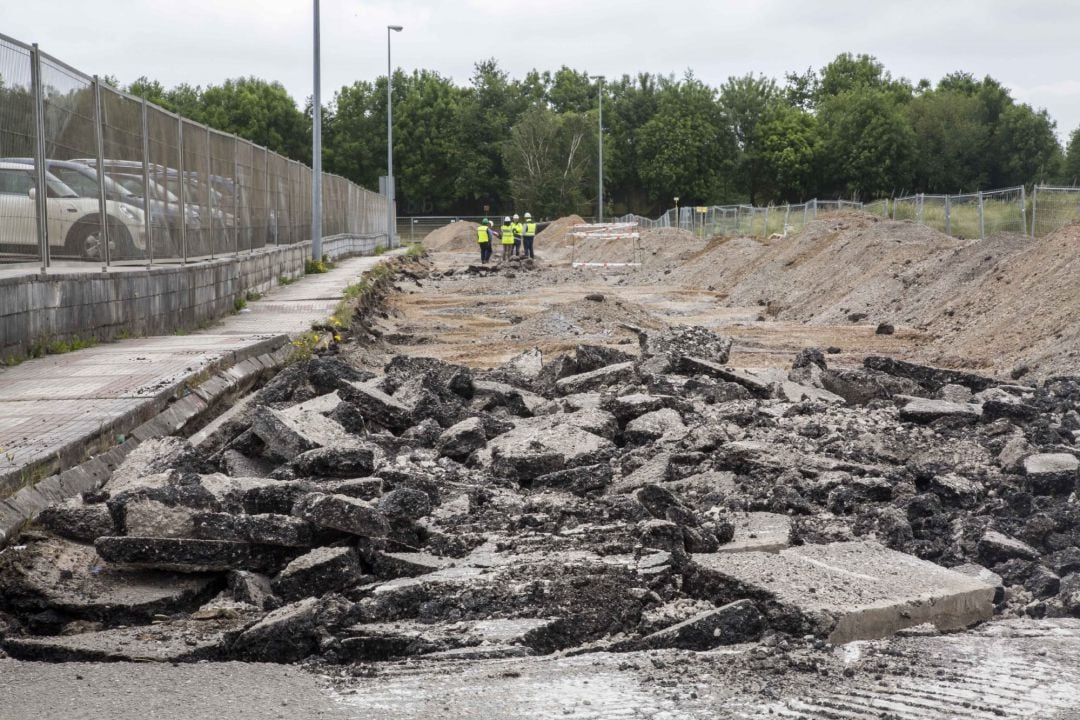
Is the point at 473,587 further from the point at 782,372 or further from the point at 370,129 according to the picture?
the point at 370,129

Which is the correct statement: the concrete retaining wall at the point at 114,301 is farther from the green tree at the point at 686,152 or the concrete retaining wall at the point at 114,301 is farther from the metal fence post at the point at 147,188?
the green tree at the point at 686,152

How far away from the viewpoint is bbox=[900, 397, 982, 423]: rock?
8.72 metres

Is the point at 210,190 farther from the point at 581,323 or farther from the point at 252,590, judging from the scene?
the point at 252,590

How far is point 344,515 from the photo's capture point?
5.34 m

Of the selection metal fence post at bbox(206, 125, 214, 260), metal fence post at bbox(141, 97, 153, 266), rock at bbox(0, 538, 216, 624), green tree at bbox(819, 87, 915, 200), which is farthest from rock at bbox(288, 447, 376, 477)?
green tree at bbox(819, 87, 915, 200)

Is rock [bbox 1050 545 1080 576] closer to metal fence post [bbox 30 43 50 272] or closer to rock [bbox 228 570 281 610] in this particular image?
rock [bbox 228 570 281 610]

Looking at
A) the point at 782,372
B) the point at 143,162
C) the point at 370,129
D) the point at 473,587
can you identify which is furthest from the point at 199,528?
the point at 370,129

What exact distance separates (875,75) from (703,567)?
12521cm

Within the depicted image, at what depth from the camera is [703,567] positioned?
505 centimetres

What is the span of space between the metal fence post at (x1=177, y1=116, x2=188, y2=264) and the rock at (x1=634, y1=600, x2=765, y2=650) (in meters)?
12.5

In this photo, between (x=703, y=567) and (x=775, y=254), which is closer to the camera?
(x=703, y=567)

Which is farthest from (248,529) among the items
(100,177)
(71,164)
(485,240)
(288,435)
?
(485,240)

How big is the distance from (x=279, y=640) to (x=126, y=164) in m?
10.1

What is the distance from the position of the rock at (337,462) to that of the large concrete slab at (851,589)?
2068mm
